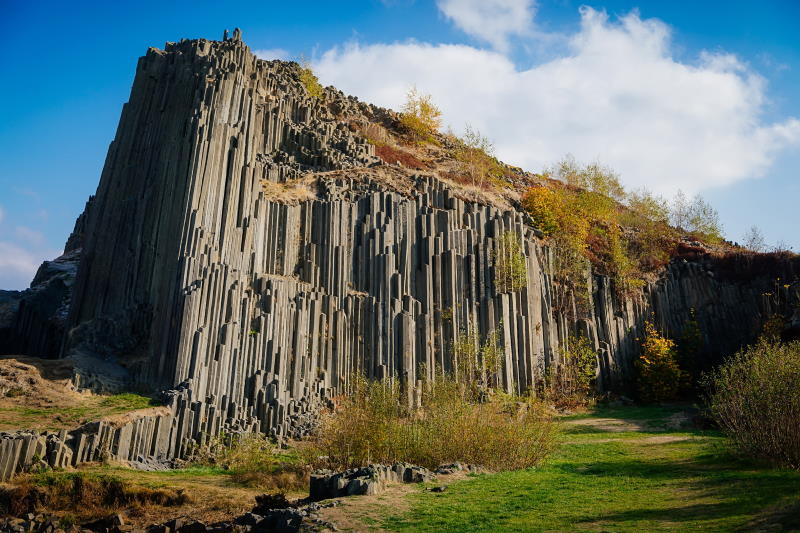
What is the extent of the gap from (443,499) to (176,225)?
57.5 feet

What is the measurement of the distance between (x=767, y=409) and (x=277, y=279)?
1826 cm

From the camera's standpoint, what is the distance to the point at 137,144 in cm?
3316

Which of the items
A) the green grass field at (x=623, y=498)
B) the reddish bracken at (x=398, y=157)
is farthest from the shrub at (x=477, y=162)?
the green grass field at (x=623, y=498)

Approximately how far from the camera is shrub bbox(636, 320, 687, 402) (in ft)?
109

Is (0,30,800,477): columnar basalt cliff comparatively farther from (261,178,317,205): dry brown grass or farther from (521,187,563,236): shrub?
(521,187,563,236): shrub

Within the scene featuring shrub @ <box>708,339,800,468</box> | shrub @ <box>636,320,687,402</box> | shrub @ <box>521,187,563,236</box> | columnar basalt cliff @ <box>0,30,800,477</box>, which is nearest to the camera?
shrub @ <box>708,339,800,468</box>

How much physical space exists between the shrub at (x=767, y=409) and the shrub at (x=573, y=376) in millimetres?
14563

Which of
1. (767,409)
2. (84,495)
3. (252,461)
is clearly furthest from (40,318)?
(767,409)

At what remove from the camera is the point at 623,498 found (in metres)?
13.4

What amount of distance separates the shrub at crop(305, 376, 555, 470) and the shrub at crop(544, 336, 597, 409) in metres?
13.5

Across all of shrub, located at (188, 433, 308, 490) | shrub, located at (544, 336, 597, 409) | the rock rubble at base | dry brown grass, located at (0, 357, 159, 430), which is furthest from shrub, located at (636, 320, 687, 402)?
dry brown grass, located at (0, 357, 159, 430)

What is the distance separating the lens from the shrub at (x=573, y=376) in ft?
106

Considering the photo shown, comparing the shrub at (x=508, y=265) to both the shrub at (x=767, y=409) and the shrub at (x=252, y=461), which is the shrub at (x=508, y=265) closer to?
the shrub at (x=252, y=461)

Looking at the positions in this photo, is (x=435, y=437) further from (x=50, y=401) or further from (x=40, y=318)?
(x=40, y=318)
